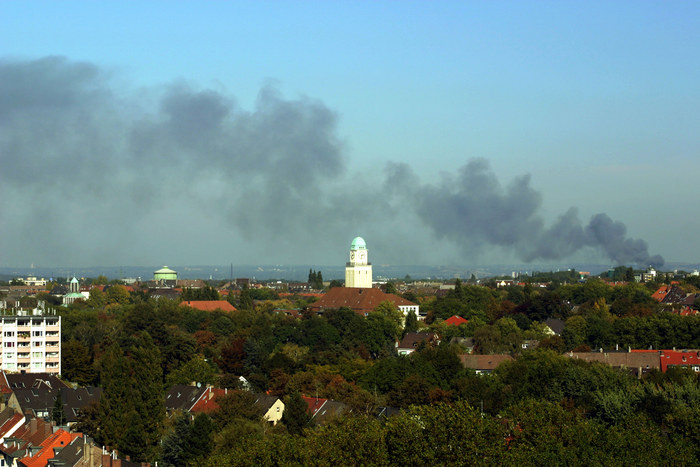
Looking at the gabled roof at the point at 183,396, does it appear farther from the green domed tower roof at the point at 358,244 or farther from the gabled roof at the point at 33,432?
the green domed tower roof at the point at 358,244

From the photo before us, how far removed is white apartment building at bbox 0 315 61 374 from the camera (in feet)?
274

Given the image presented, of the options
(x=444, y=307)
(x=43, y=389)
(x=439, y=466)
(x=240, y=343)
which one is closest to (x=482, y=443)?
(x=439, y=466)

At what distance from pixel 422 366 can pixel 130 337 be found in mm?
30141

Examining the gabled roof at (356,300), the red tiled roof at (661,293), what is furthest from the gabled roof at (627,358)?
the red tiled roof at (661,293)

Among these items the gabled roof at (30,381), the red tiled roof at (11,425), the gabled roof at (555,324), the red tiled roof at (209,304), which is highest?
the red tiled roof at (209,304)

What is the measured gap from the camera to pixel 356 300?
12812cm

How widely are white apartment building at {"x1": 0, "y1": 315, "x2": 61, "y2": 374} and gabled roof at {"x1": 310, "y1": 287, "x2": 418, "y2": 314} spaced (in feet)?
149

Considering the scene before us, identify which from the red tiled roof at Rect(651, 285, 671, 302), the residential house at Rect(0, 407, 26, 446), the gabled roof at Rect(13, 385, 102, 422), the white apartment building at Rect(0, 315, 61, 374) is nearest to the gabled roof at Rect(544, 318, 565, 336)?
the red tiled roof at Rect(651, 285, 671, 302)

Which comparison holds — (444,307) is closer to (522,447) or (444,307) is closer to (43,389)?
(43,389)

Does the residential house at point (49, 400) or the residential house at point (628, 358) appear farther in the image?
the residential house at point (628, 358)

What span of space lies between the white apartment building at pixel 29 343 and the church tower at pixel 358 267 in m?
66.6

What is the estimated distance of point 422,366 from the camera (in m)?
66.3

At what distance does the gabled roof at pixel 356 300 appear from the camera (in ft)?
413

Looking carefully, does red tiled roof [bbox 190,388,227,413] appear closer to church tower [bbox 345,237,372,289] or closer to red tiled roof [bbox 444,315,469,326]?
red tiled roof [bbox 444,315,469,326]
